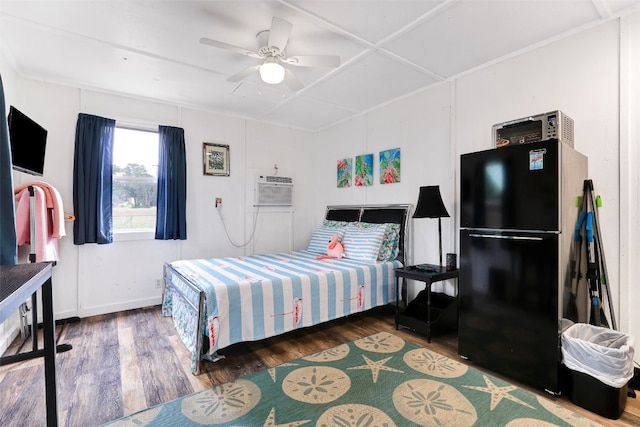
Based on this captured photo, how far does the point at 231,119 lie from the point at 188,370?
11.0ft

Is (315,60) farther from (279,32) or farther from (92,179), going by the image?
(92,179)

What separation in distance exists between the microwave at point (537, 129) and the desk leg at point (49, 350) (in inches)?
119

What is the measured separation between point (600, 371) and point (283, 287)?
217cm

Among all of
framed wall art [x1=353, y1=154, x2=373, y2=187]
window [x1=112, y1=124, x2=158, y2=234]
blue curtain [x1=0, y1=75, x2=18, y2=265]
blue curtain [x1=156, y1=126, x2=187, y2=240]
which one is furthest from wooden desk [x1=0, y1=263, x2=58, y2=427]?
framed wall art [x1=353, y1=154, x2=373, y2=187]

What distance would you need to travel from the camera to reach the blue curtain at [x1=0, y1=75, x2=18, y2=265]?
1.28 metres

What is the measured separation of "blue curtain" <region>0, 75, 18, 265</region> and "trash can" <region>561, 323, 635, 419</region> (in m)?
3.09

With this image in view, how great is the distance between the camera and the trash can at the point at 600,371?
1724 mm

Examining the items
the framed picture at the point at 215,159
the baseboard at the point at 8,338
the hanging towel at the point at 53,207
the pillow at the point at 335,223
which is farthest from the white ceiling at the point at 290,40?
the baseboard at the point at 8,338

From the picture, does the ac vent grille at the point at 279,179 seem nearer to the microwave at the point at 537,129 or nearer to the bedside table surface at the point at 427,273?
the bedside table surface at the point at 427,273

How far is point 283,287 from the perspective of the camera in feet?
8.51

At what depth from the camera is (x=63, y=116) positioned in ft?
10.8

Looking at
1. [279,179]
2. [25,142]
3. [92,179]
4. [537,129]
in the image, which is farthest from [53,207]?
[537,129]

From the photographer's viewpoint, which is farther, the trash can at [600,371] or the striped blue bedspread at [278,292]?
the striped blue bedspread at [278,292]

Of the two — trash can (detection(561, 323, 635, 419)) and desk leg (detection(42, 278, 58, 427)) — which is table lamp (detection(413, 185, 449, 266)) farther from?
desk leg (detection(42, 278, 58, 427))
